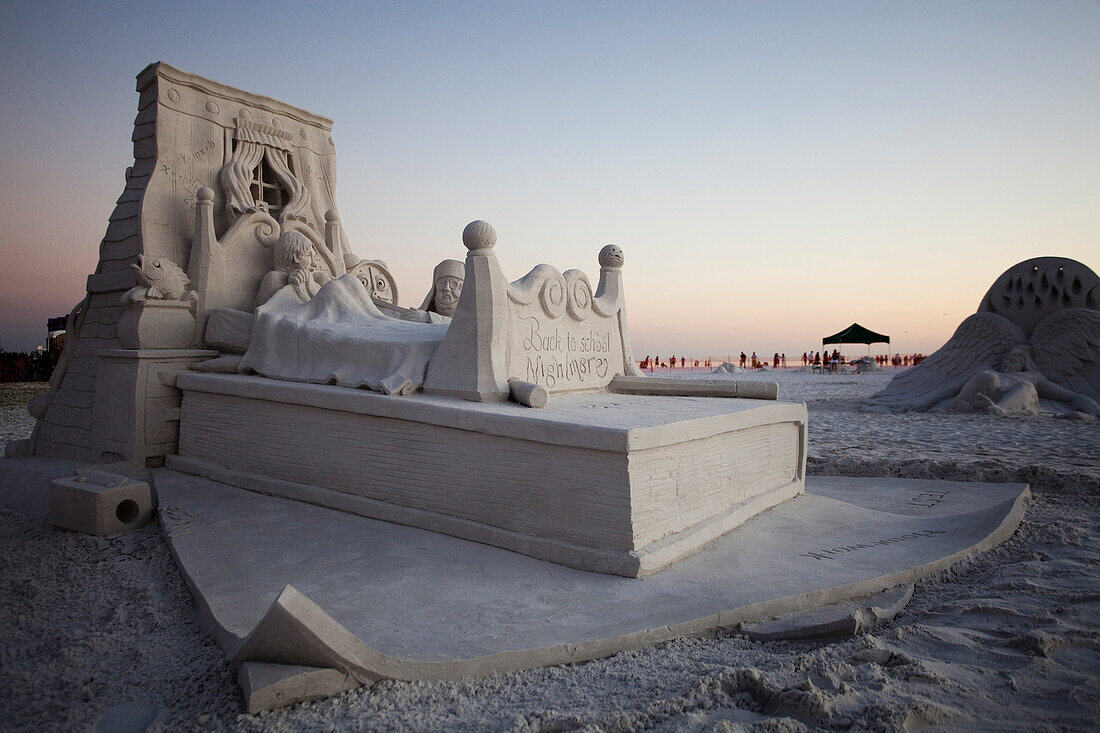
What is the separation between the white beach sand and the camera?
1.96 m

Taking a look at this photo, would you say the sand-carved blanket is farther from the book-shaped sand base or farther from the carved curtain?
the carved curtain

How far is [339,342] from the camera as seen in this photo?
16.6 ft

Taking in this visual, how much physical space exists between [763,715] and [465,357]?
9.05ft

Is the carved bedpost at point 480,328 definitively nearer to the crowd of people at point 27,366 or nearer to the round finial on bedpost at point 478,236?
the round finial on bedpost at point 478,236

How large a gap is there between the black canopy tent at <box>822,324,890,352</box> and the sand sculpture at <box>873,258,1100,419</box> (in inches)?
453

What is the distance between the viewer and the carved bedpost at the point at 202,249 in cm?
625

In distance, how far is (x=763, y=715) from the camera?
2.01 m

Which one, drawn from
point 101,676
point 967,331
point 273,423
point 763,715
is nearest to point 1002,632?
point 763,715

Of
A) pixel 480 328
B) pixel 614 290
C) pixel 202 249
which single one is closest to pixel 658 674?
pixel 480 328

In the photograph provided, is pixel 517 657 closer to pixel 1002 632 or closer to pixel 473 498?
pixel 473 498

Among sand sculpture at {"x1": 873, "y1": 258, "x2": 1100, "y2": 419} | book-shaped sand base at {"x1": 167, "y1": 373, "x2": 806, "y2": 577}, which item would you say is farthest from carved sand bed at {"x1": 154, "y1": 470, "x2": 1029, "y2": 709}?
sand sculpture at {"x1": 873, "y1": 258, "x2": 1100, "y2": 419}

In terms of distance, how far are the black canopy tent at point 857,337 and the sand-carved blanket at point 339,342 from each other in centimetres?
2184

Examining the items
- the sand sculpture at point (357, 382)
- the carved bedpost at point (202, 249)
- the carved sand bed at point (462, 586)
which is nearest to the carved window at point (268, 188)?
the sand sculpture at point (357, 382)

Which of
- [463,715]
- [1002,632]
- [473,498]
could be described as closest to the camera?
[463,715]
